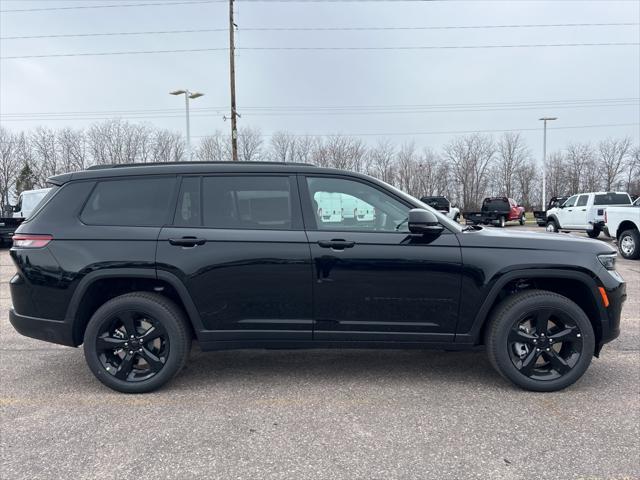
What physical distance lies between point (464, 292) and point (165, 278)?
236cm

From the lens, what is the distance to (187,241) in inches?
140

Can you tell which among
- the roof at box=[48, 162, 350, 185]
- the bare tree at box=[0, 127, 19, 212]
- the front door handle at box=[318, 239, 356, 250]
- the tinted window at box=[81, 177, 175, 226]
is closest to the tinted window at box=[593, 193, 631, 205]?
the roof at box=[48, 162, 350, 185]

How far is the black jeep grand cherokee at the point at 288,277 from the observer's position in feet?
11.6

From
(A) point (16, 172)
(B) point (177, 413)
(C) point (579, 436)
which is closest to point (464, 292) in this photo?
(C) point (579, 436)

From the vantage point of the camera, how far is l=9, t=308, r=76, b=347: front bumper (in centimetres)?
363

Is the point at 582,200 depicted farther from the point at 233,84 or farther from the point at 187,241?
the point at 187,241

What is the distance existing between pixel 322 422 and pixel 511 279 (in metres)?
1.81

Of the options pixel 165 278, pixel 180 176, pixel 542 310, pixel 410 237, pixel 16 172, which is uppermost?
pixel 16 172

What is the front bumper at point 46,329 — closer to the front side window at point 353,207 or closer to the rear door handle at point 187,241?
the rear door handle at point 187,241

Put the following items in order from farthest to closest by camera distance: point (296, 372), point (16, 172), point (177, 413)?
point (16, 172)
point (296, 372)
point (177, 413)

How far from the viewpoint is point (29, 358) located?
450 centimetres

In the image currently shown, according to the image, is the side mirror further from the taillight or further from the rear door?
the taillight

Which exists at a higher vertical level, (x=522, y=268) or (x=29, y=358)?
(x=522, y=268)

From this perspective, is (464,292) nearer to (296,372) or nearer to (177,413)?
(296,372)
